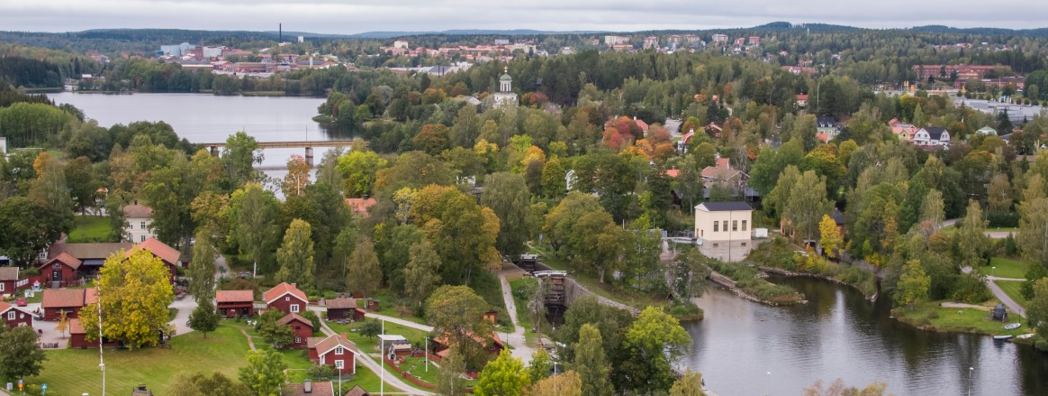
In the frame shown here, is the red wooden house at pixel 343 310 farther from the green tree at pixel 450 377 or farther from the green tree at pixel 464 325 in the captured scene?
the green tree at pixel 450 377

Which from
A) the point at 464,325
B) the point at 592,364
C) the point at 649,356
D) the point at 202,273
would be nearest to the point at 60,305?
the point at 202,273

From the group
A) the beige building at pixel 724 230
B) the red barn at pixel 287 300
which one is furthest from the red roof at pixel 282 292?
the beige building at pixel 724 230

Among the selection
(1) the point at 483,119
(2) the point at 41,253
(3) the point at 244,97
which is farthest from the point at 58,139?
(3) the point at 244,97

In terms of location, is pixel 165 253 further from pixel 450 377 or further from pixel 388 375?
pixel 450 377

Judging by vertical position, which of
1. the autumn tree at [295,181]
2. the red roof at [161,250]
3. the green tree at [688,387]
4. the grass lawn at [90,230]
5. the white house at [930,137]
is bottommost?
the green tree at [688,387]

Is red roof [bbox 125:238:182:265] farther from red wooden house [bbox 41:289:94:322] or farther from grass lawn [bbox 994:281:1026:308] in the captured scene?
grass lawn [bbox 994:281:1026:308]

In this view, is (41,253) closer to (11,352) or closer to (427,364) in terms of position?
(11,352)
